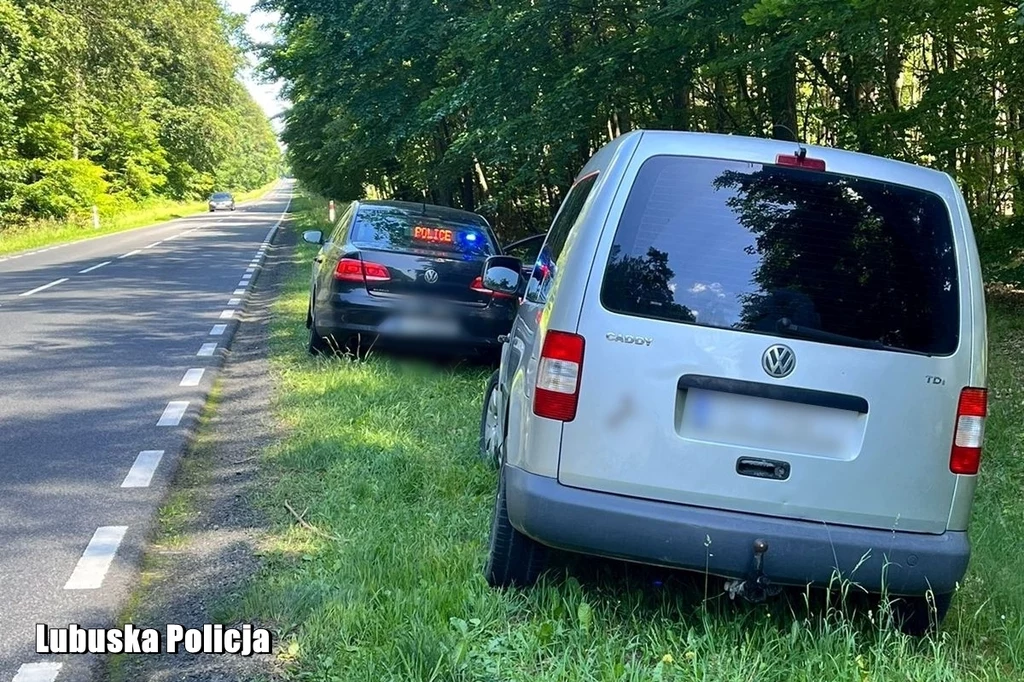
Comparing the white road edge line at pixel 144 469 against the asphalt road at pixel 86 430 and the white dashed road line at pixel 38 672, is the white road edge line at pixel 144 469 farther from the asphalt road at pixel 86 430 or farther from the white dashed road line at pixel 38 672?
the white dashed road line at pixel 38 672

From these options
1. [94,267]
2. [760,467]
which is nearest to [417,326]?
[760,467]

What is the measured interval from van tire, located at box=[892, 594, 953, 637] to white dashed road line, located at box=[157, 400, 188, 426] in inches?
198

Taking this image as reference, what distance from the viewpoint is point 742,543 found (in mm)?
3172

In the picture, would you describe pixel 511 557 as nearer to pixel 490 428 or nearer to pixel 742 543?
pixel 742 543

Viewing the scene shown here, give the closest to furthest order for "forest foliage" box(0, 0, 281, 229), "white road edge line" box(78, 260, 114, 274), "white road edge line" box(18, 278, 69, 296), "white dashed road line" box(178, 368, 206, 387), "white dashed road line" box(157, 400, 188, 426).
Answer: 1. "white dashed road line" box(157, 400, 188, 426)
2. "white dashed road line" box(178, 368, 206, 387)
3. "white road edge line" box(18, 278, 69, 296)
4. "white road edge line" box(78, 260, 114, 274)
5. "forest foliage" box(0, 0, 281, 229)

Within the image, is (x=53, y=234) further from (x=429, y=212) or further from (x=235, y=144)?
(x=235, y=144)

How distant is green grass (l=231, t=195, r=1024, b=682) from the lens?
→ 3.14 m

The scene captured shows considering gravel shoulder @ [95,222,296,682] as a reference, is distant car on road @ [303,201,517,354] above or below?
above

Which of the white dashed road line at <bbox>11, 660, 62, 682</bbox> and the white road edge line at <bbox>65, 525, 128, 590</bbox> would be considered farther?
the white road edge line at <bbox>65, 525, 128, 590</bbox>

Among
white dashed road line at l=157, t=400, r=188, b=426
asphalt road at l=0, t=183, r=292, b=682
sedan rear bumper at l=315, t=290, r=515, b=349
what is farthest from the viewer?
sedan rear bumper at l=315, t=290, r=515, b=349

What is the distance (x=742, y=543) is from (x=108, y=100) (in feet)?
144

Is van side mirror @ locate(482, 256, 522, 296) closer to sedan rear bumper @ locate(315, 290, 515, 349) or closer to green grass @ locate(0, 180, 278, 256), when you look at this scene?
sedan rear bumper @ locate(315, 290, 515, 349)

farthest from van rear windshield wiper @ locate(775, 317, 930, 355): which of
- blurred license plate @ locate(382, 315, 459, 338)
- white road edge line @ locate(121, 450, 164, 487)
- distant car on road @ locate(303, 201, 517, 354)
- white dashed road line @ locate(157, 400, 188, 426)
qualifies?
blurred license plate @ locate(382, 315, 459, 338)

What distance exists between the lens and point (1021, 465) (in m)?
5.93
